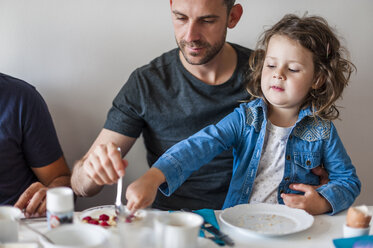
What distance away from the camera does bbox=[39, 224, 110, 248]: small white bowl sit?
33.2 inches

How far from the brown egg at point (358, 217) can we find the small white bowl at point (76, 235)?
1.85 ft

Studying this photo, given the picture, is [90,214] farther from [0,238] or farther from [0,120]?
[0,120]

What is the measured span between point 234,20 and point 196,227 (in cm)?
108

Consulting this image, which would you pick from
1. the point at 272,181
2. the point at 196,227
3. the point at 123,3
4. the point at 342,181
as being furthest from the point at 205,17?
the point at 196,227

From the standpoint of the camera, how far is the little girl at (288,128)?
1416 millimetres

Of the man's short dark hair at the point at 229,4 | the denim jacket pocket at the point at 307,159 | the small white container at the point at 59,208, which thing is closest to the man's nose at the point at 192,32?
the man's short dark hair at the point at 229,4

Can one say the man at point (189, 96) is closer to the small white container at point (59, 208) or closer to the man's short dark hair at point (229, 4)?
the man's short dark hair at point (229, 4)

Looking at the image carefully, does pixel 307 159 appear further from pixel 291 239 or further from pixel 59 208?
pixel 59 208

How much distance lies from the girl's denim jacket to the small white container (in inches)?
20.4

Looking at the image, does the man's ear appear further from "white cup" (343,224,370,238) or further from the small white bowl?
the small white bowl

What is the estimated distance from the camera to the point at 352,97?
78.8 inches

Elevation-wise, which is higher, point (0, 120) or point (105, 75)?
point (105, 75)

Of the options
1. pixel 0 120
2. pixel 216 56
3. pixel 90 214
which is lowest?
pixel 90 214

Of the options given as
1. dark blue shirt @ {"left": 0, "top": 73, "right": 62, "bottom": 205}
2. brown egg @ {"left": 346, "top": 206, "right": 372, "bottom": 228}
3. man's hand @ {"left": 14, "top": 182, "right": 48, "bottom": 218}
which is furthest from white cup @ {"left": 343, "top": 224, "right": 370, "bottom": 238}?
dark blue shirt @ {"left": 0, "top": 73, "right": 62, "bottom": 205}
